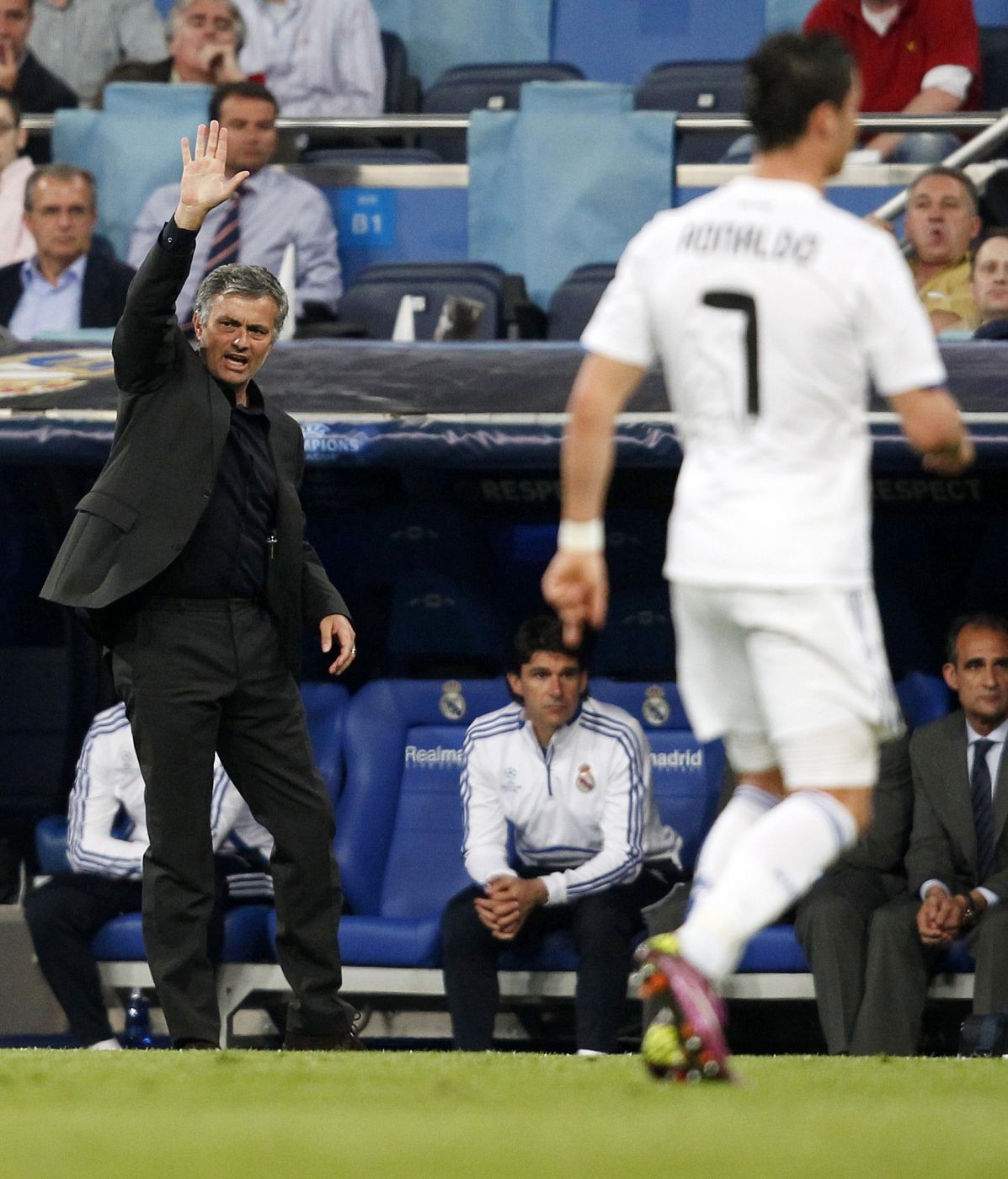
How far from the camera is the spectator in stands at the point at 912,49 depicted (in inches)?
356

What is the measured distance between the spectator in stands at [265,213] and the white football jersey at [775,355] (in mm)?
4813

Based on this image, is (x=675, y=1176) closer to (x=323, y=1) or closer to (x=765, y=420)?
(x=765, y=420)

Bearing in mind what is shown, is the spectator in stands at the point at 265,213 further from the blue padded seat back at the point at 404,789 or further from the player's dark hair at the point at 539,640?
the player's dark hair at the point at 539,640

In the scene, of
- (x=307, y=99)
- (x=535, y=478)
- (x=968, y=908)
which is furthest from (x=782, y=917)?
(x=307, y=99)

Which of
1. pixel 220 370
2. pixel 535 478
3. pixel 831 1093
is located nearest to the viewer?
pixel 831 1093

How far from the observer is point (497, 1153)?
272cm

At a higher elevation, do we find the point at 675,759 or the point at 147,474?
the point at 147,474

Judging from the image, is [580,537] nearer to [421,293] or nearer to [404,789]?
[404,789]

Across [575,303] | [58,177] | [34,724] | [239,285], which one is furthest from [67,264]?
[239,285]

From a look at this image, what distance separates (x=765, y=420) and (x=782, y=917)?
3.31m

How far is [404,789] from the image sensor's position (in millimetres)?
7227

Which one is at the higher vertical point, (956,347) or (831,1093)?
(956,347)

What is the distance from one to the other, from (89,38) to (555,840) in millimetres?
5556

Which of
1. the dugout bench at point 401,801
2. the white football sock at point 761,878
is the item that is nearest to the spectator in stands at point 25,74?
the dugout bench at point 401,801
